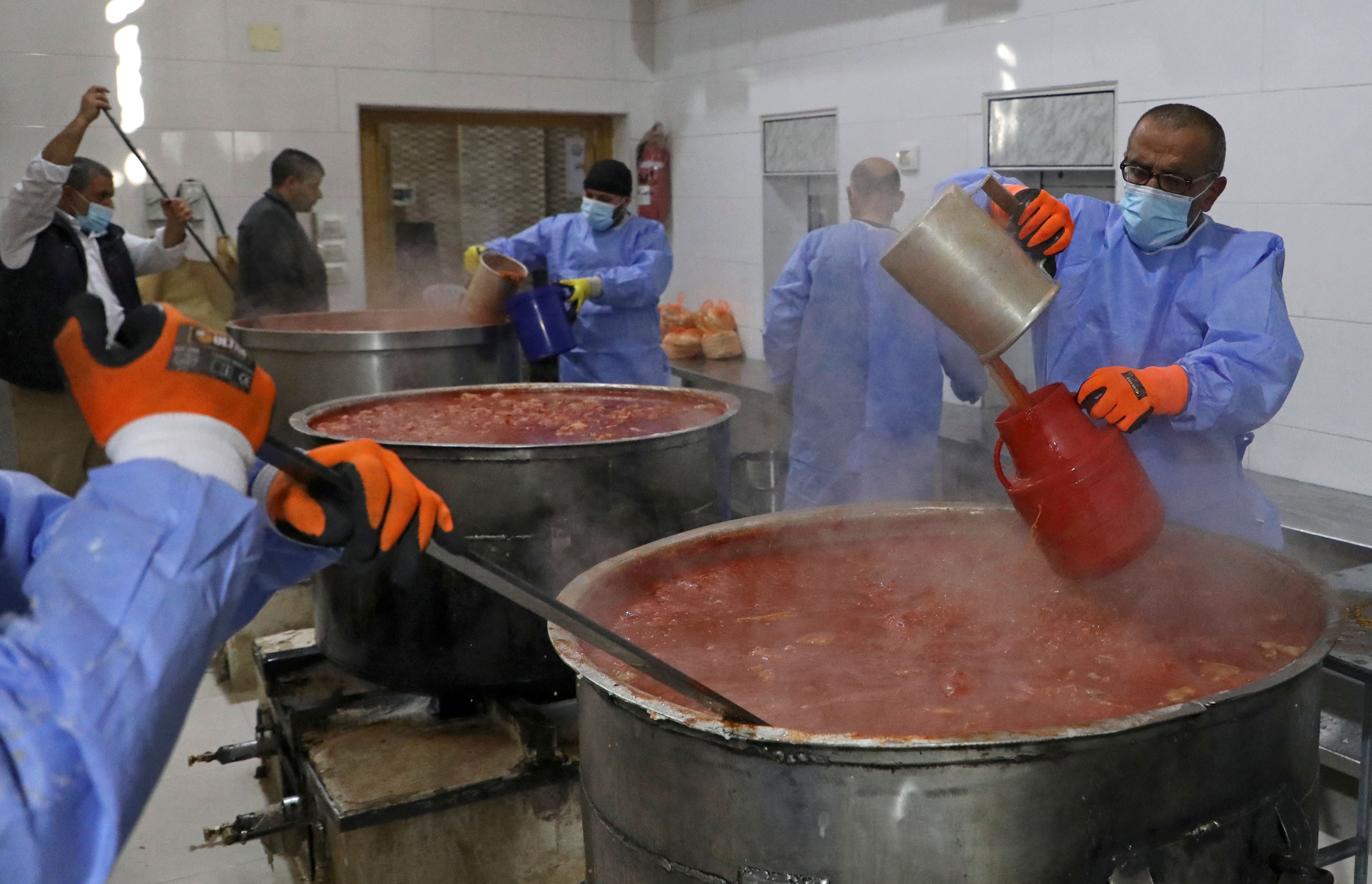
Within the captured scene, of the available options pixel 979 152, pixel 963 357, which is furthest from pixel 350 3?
pixel 963 357

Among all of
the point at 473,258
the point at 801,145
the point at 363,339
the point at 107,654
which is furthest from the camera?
the point at 801,145

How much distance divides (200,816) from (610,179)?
9.38 feet

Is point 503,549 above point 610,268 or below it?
below

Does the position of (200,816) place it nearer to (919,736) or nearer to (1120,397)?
(919,736)

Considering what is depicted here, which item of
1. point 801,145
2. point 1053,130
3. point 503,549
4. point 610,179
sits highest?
point 801,145

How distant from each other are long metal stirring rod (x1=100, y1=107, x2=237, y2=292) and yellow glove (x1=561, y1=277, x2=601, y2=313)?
185 centimetres

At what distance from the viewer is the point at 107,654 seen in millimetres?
898

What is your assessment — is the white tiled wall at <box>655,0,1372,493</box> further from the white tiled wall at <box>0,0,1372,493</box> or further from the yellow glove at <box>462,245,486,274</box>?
the yellow glove at <box>462,245,486,274</box>

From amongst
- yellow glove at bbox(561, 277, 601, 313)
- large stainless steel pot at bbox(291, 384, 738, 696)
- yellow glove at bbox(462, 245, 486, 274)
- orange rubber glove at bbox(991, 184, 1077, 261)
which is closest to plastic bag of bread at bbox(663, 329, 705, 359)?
yellow glove at bbox(462, 245, 486, 274)

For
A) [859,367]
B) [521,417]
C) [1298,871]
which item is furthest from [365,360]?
[1298,871]

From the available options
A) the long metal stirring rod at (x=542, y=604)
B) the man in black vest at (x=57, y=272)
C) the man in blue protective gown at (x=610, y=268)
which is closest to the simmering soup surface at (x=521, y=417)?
the man in blue protective gown at (x=610, y=268)

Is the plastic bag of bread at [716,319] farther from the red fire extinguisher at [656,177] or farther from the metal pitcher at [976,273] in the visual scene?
the metal pitcher at [976,273]

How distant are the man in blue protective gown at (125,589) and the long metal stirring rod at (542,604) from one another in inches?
2.2

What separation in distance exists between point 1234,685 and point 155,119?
604 cm
